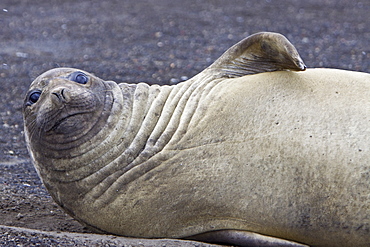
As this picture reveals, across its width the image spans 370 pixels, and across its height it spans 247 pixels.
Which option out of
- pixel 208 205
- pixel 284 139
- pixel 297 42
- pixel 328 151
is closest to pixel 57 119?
pixel 208 205

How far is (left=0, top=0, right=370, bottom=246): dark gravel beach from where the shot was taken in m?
5.23

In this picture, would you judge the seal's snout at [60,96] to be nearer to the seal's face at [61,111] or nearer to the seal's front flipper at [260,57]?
the seal's face at [61,111]

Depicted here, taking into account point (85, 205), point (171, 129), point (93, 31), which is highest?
point (171, 129)

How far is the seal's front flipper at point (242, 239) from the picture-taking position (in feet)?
11.4

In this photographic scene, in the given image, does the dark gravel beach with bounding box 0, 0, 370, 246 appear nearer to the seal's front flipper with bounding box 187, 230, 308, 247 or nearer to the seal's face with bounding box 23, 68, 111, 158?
the seal's face with bounding box 23, 68, 111, 158

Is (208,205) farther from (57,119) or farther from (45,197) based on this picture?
(45,197)

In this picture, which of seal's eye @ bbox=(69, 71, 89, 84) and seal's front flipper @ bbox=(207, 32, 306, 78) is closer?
seal's front flipper @ bbox=(207, 32, 306, 78)

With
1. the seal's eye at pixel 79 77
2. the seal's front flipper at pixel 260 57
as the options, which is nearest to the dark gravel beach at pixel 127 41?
the seal's eye at pixel 79 77

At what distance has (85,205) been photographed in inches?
150

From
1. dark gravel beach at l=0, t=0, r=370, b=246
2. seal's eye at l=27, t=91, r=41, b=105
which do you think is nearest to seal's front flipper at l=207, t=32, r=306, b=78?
seal's eye at l=27, t=91, r=41, b=105

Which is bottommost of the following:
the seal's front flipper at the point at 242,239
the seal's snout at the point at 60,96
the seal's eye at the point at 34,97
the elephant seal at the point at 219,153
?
the seal's front flipper at the point at 242,239

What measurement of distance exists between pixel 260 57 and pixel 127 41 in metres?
6.31

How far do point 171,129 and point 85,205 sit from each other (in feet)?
2.22

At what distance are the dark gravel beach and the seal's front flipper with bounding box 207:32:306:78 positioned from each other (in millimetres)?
1409
